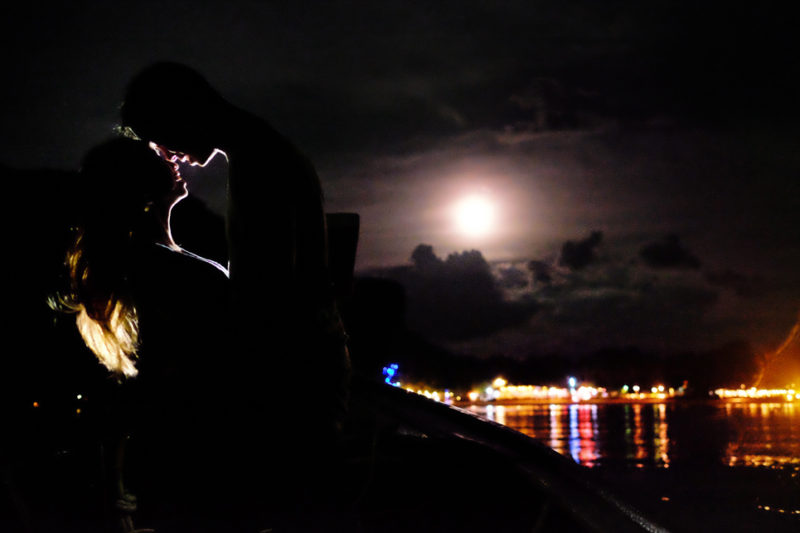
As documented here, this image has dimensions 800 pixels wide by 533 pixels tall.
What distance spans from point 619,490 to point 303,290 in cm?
50

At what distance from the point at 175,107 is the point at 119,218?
224 mm

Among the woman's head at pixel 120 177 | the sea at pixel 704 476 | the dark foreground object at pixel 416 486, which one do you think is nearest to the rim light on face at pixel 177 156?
the woman's head at pixel 120 177

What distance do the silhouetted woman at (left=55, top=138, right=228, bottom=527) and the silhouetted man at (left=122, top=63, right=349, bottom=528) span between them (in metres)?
0.04

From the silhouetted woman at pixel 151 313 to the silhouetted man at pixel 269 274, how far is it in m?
0.04

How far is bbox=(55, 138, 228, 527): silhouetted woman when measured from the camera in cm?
96

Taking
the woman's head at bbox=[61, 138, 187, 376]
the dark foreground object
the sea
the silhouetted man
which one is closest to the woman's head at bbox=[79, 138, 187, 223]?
the woman's head at bbox=[61, 138, 187, 376]

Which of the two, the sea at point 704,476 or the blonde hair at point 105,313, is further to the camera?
the blonde hair at point 105,313

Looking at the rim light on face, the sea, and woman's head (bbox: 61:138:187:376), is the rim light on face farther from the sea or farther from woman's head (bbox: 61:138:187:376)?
the sea

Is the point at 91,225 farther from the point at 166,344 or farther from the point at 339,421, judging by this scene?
the point at 339,421

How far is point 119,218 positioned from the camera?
1.08 metres

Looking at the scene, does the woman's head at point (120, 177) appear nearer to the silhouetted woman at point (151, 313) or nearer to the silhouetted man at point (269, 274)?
the silhouetted woman at point (151, 313)

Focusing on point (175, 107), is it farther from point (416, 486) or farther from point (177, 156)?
point (416, 486)

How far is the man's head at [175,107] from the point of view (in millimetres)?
956

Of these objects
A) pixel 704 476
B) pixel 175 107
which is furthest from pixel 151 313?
pixel 704 476
